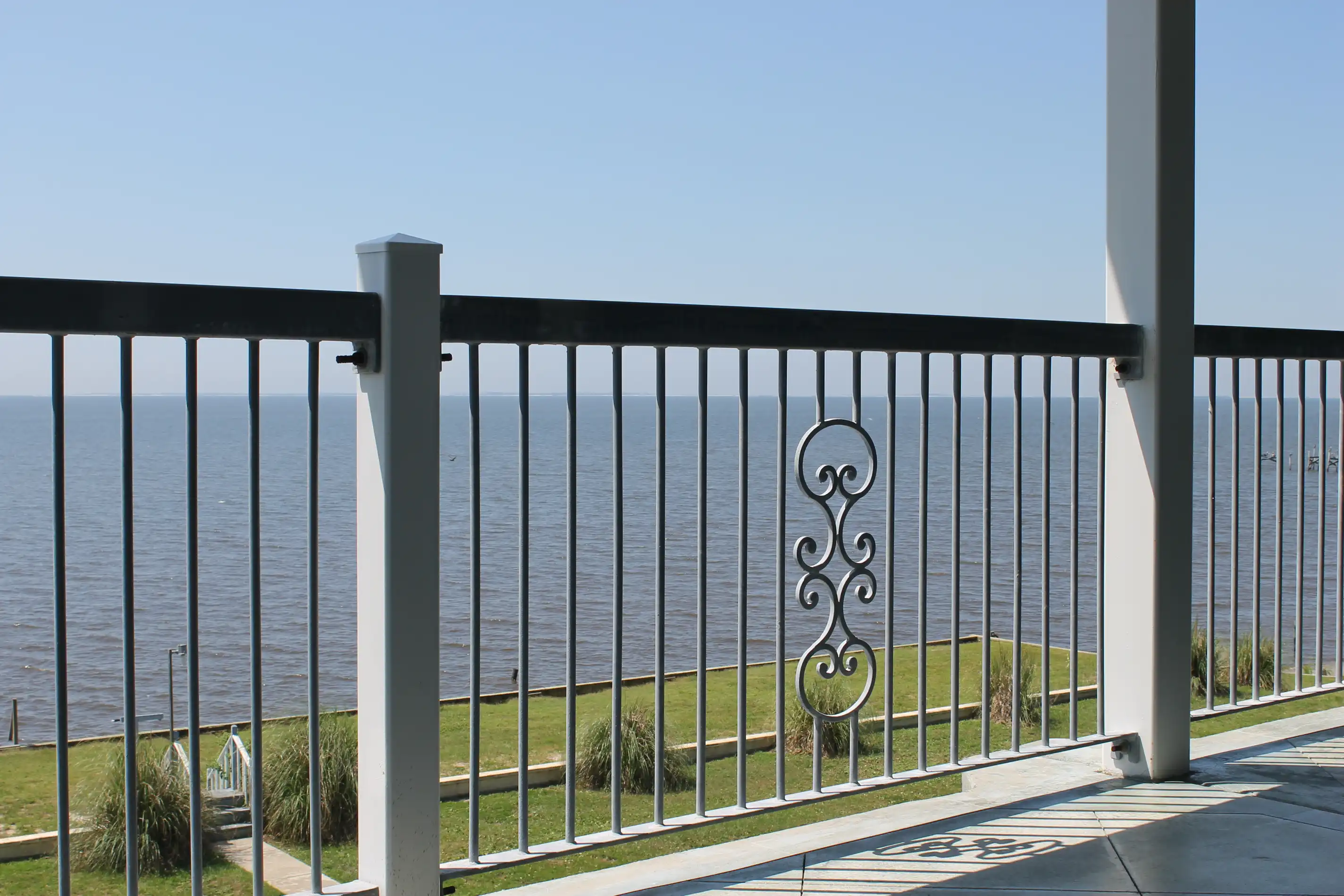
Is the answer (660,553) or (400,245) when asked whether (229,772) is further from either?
(400,245)

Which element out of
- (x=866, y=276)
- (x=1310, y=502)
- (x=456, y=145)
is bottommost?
(x=1310, y=502)

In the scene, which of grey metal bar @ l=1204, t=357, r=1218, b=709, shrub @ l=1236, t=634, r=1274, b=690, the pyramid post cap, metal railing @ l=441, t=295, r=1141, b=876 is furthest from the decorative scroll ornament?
shrub @ l=1236, t=634, r=1274, b=690

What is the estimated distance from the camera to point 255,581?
6.33 feet

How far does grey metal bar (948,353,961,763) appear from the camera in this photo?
105 inches

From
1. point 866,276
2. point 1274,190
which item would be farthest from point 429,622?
point 866,276

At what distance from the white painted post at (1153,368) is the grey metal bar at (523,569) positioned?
1676mm

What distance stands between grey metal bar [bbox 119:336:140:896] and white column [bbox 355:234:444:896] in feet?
1.15

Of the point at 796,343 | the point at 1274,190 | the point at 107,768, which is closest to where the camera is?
the point at 796,343

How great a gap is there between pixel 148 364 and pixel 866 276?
7331cm

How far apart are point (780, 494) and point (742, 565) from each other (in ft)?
0.54

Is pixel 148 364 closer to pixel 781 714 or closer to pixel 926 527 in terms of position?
pixel 781 714

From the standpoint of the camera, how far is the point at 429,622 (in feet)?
6.64

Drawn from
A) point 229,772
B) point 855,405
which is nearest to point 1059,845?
point 855,405

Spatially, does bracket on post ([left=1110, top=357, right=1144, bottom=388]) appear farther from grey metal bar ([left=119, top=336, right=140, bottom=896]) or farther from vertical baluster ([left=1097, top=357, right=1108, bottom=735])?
grey metal bar ([left=119, top=336, right=140, bottom=896])
